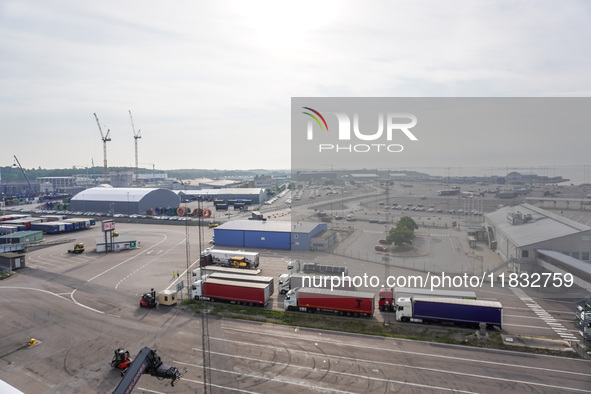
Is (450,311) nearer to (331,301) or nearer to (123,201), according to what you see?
(331,301)

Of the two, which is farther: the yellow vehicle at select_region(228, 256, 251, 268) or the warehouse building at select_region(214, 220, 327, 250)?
the warehouse building at select_region(214, 220, 327, 250)

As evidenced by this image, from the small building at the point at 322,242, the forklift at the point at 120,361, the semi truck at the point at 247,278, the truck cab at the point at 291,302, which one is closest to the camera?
the forklift at the point at 120,361

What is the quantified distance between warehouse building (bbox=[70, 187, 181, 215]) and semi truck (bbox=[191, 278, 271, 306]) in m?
44.6

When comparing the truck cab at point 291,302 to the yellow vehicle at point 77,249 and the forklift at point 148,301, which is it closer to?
the forklift at point 148,301

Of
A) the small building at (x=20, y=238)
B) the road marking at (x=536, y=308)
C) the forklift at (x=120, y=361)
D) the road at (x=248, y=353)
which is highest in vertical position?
the small building at (x=20, y=238)

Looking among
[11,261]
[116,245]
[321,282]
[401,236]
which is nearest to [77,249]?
[116,245]

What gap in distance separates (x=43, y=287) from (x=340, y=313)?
20967 millimetres

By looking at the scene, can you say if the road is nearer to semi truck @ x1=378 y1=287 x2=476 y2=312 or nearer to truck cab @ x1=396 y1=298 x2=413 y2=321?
semi truck @ x1=378 y1=287 x2=476 y2=312

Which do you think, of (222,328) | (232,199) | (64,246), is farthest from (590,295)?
(232,199)

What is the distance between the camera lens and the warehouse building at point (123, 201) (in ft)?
208

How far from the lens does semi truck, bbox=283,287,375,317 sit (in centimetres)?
1897

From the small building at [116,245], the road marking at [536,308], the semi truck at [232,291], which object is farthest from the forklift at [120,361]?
the small building at [116,245]

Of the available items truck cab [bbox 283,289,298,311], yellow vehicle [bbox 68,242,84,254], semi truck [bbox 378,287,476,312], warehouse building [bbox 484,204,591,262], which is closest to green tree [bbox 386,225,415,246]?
warehouse building [bbox 484,204,591,262]

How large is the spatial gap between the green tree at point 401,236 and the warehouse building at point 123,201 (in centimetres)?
4425
